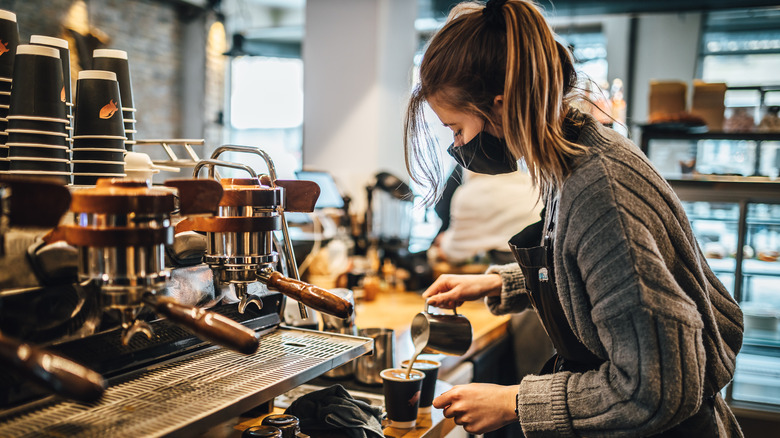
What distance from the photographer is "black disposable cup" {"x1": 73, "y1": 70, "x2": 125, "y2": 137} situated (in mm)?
1022

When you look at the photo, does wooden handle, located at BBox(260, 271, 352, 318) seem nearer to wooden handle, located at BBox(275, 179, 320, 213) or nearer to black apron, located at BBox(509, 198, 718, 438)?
wooden handle, located at BBox(275, 179, 320, 213)

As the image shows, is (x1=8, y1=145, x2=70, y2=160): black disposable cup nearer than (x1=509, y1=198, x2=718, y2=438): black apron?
Yes

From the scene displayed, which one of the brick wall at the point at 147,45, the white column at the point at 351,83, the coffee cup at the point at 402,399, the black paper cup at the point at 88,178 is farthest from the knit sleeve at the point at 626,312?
the brick wall at the point at 147,45

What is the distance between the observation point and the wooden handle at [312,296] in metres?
0.88

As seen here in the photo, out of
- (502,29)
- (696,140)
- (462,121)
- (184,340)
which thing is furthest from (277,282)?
(696,140)

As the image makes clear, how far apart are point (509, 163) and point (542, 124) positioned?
20 centimetres

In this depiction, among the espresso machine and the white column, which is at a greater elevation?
the white column

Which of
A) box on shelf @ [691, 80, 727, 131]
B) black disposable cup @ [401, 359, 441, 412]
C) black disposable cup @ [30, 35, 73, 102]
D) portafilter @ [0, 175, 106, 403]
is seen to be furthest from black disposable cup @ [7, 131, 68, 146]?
box on shelf @ [691, 80, 727, 131]

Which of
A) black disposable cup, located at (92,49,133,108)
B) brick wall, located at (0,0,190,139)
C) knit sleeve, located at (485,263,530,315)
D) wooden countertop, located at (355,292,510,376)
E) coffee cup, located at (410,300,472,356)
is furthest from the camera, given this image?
brick wall, located at (0,0,190,139)

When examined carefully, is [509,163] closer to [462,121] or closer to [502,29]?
[462,121]

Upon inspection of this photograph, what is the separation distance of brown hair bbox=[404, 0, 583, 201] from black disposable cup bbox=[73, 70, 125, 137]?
1.76 feet

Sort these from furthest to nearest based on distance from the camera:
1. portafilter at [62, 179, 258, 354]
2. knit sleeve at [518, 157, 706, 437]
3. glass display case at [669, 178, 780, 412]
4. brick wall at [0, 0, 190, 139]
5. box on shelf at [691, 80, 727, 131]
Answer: brick wall at [0, 0, 190, 139] < box on shelf at [691, 80, 727, 131] < glass display case at [669, 178, 780, 412] < knit sleeve at [518, 157, 706, 437] < portafilter at [62, 179, 258, 354]

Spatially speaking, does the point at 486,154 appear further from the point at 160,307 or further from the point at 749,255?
the point at 749,255

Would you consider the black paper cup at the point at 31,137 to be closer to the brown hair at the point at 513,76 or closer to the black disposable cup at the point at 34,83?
the black disposable cup at the point at 34,83
